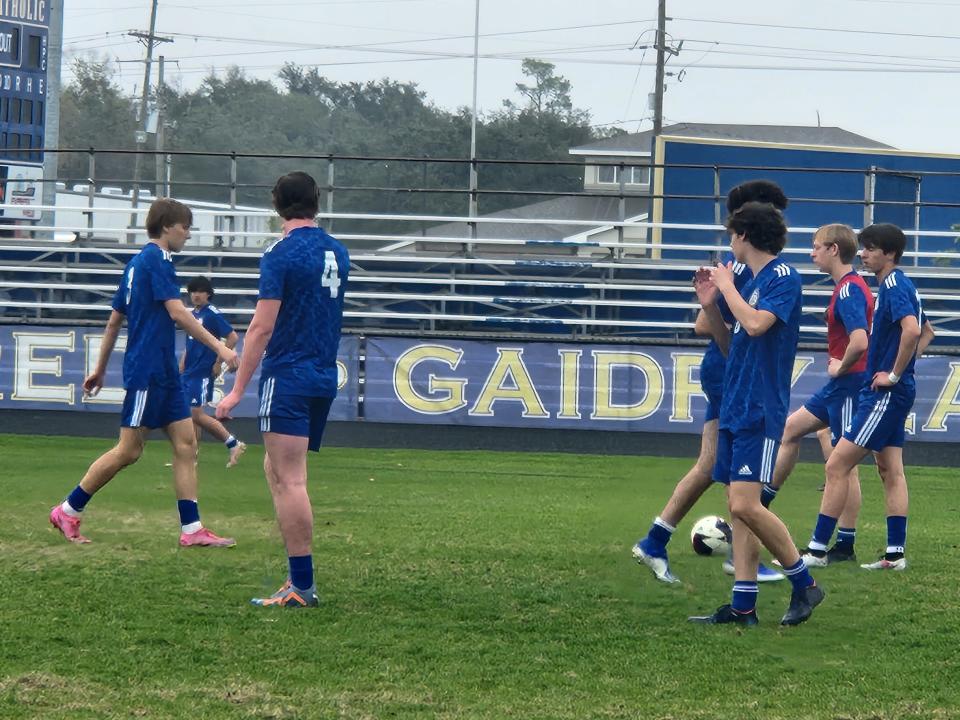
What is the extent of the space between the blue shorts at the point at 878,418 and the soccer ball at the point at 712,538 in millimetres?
927

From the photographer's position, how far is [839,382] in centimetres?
810

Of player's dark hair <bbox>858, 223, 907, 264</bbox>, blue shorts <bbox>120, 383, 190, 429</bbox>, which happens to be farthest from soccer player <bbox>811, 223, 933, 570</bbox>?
blue shorts <bbox>120, 383, 190, 429</bbox>

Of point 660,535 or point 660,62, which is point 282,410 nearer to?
point 660,535

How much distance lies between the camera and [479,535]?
8.72 metres

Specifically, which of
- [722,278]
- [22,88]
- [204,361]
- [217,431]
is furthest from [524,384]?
[22,88]

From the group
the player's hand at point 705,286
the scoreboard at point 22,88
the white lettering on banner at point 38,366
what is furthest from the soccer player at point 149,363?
the scoreboard at point 22,88

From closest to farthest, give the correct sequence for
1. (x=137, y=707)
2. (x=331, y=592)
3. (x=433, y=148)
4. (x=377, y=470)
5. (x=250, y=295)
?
(x=137, y=707) → (x=331, y=592) → (x=377, y=470) → (x=250, y=295) → (x=433, y=148)

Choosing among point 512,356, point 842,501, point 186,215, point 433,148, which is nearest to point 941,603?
Result: point 842,501

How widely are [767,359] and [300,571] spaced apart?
2.37 meters

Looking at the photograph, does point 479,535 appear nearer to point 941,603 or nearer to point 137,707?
point 941,603

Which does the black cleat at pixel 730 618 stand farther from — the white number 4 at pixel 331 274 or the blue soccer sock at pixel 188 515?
the blue soccer sock at pixel 188 515

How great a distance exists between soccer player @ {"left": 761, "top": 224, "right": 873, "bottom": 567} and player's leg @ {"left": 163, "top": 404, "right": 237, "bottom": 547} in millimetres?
3285

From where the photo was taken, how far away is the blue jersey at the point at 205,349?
41.6ft

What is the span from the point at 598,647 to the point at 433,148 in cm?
4922
